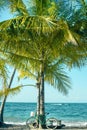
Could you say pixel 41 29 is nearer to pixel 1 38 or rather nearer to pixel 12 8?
pixel 1 38

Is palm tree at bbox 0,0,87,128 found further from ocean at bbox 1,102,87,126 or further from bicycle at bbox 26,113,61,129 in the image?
ocean at bbox 1,102,87,126

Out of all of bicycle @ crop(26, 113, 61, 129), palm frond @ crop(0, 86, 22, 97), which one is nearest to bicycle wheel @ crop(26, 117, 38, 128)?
bicycle @ crop(26, 113, 61, 129)

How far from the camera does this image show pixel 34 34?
18219mm

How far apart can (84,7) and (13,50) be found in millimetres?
4066

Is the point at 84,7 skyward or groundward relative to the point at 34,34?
skyward

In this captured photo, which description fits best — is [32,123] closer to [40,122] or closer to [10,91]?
[40,122]

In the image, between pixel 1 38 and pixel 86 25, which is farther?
pixel 86 25

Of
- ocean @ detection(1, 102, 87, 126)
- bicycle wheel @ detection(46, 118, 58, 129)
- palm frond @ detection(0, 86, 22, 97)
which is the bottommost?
bicycle wheel @ detection(46, 118, 58, 129)

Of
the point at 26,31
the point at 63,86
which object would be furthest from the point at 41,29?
the point at 63,86

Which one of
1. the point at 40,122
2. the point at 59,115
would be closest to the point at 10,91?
the point at 40,122

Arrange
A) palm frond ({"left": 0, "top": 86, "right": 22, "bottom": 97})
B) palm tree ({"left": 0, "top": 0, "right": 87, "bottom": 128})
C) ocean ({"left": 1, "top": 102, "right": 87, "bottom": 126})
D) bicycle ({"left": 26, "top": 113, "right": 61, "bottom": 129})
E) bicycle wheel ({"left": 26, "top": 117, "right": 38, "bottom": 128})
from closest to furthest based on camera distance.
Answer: palm tree ({"left": 0, "top": 0, "right": 87, "bottom": 128}) < palm frond ({"left": 0, "top": 86, "right": 22, "bottom": 97}) < bicycle ({"left": 26, "top": 113, "right": 61, "bottom": 129}) < bicycle wheel ({"left": 26, "top": 117, "right": 38, "bottom": 128}) < ocean ({"left": 1, "top": 102, "right": 87, "bottom": 126})

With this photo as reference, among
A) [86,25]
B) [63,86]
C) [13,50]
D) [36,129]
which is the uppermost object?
[86,25]

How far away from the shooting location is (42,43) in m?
19.2

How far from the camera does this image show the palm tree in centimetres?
1727
